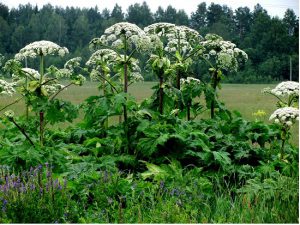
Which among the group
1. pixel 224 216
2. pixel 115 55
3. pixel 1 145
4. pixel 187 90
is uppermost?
pixel 115 55

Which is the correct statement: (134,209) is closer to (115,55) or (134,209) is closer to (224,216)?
(224,216)

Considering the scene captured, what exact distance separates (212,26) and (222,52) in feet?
19.5

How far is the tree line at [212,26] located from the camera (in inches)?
426

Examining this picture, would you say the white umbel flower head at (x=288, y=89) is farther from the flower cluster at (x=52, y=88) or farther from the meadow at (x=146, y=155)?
the flower cluster at (x=52, y=88)

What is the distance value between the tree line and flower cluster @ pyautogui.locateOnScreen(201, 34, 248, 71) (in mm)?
798

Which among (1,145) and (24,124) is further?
(24,124)

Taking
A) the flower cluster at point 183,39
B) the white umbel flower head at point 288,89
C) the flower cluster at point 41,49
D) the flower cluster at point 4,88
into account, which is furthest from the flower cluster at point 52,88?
the white umbel flower head at point 288,89

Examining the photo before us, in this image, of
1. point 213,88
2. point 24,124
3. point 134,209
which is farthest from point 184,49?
point 134,209

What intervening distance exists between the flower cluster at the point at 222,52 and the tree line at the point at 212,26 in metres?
0.80

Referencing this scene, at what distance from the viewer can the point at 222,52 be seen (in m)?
6.04

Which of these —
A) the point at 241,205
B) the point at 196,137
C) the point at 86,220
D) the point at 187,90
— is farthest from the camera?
the point at 187,90

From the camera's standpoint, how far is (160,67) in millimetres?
5273

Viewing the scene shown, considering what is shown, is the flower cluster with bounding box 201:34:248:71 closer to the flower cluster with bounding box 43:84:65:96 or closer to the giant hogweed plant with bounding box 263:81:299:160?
the giant hogweed plant with bounding box 263:81:299:160

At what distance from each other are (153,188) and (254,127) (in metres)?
1.84
